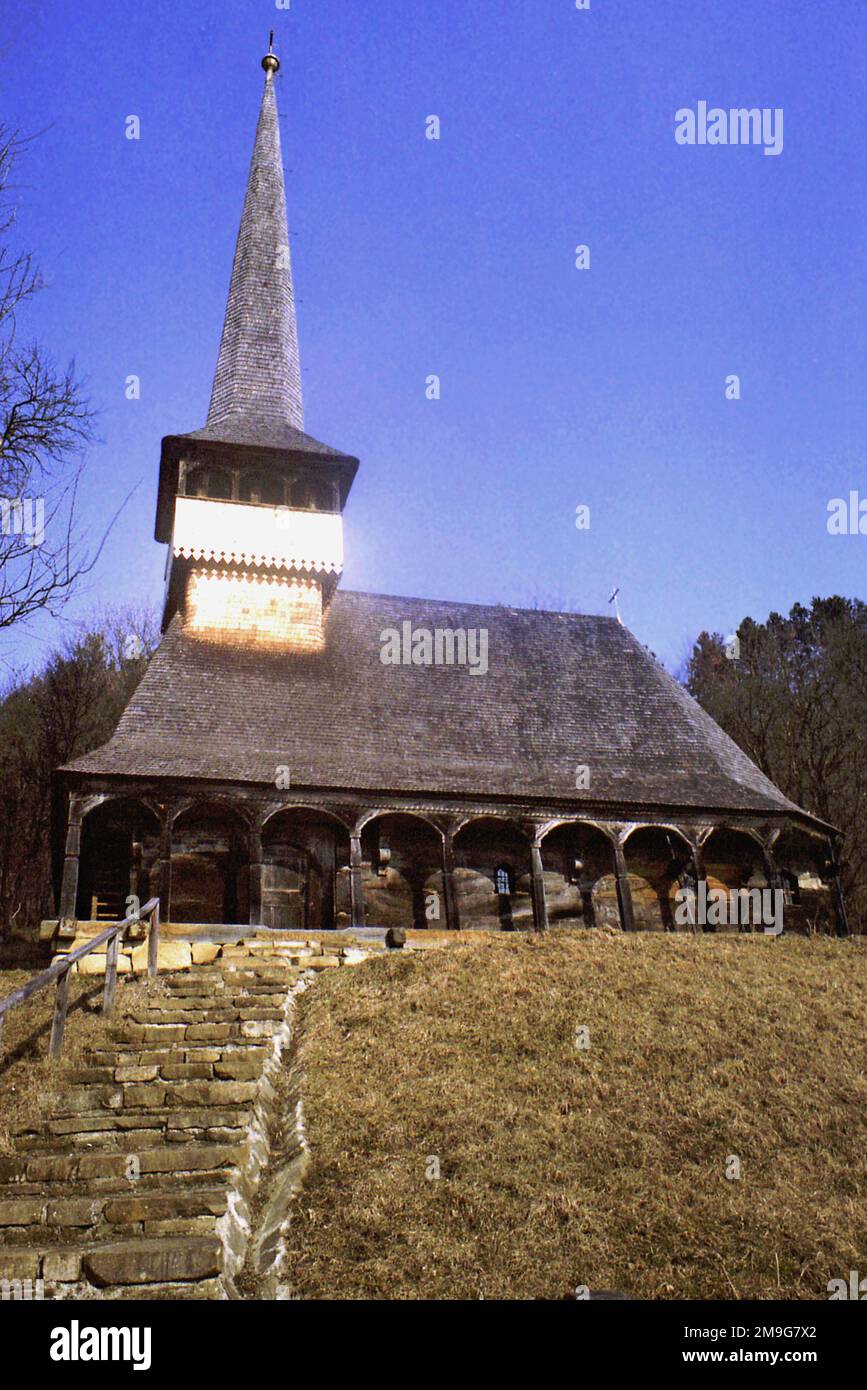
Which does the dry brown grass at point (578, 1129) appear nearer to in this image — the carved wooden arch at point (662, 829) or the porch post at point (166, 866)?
the porch post at point (166, 866)

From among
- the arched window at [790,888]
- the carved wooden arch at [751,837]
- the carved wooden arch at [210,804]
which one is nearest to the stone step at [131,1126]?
the carved wooden arch at [210,804]

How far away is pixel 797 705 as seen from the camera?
3597cm

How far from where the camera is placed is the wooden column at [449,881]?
822 inches

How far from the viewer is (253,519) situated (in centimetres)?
2584

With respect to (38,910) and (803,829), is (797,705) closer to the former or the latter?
(803,829)

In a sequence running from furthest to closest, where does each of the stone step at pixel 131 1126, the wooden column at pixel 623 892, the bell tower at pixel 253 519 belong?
1. the bell tower at pixel 253 519
2. the wooden column at pixel 623 892
3. the stone step at pixel 131 1126

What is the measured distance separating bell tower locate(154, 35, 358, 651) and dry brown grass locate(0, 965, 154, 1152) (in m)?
11.7

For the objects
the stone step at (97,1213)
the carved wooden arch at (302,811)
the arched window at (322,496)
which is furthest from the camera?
the arched window at (322,496)

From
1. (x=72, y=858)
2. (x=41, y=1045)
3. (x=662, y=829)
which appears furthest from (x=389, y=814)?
(x=41, y=1045)

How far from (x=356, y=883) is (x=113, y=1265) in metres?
13.2

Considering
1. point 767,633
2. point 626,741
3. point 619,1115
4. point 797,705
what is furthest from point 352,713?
point 767,633

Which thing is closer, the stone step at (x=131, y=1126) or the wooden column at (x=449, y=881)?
the stone step at (x=131, y=1126)

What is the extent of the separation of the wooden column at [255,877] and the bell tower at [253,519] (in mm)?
6354

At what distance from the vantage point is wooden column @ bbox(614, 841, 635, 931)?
21.4 m
